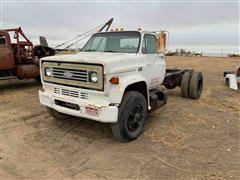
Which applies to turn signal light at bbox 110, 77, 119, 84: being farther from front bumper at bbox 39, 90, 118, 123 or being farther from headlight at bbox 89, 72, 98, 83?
front bumper at bbox 39, 90, 118, 123

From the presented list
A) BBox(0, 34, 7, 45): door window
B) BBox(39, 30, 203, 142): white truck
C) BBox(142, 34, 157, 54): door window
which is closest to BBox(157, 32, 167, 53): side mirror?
BBox(39, 30, 203, 142): white truck

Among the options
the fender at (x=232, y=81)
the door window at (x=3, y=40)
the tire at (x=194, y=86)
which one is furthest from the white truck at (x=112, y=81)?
the fender at (x=232, y=81)

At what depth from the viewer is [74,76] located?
15.0 ft

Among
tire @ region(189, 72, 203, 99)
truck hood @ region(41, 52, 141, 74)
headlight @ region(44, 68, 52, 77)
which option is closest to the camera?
truck hood @ region(41, 52, 141, 74)

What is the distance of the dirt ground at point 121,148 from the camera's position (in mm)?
3734

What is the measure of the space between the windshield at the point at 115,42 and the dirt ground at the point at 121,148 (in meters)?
1.70

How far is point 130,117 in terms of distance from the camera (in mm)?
4809

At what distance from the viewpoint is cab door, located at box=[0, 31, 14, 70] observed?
361 inches

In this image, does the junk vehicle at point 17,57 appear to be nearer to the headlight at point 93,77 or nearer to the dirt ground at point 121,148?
the dirt ground at point 121,148

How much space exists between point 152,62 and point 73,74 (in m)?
1.94

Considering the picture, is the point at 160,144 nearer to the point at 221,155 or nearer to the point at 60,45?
the point at 221,155

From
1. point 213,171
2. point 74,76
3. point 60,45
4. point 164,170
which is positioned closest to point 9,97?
point 60,45

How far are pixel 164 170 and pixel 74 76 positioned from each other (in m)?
2.21

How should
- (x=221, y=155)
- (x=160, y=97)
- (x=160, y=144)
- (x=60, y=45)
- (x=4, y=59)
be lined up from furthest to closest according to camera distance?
(x=60, y=45) → (x=4, y=59) → (x=160, y=97) → (x=160, y=144) → (x=221, y=155)
